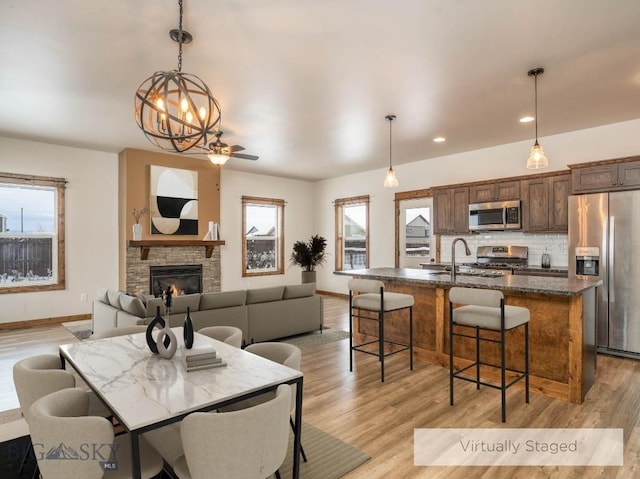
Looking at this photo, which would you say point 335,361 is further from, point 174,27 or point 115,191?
point 115,191

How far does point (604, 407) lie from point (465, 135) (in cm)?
390

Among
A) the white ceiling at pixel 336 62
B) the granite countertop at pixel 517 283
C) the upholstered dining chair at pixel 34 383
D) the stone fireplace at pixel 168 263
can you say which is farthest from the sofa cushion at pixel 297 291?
the upholstered dining chair at pixel 34 383

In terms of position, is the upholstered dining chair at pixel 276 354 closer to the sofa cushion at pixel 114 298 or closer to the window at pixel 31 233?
the sofa cushion at pixel 114 298

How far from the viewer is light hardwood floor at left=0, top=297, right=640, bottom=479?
227 centimetres

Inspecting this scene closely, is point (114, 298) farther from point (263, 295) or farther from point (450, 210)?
point (450, 210)

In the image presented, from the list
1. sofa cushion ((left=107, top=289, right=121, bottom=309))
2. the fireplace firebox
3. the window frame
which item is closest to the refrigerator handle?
the window frame

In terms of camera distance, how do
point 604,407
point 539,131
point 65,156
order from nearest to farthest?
point 604,407 < point 539,131 < point 65,156

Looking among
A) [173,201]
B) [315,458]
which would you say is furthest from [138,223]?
[315,458]

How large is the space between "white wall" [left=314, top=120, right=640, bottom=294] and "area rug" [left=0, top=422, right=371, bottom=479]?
4725 millimetres

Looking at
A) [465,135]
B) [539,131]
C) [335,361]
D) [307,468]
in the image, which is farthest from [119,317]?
[539,131]

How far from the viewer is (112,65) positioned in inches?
134

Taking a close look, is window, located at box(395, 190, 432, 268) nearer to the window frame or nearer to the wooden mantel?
the window frame

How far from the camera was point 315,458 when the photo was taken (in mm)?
2389

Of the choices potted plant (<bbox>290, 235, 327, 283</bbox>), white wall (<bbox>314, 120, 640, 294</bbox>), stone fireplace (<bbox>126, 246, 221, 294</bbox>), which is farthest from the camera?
potted plant (<bbox>290, 235, 327, 283</bbox>)
